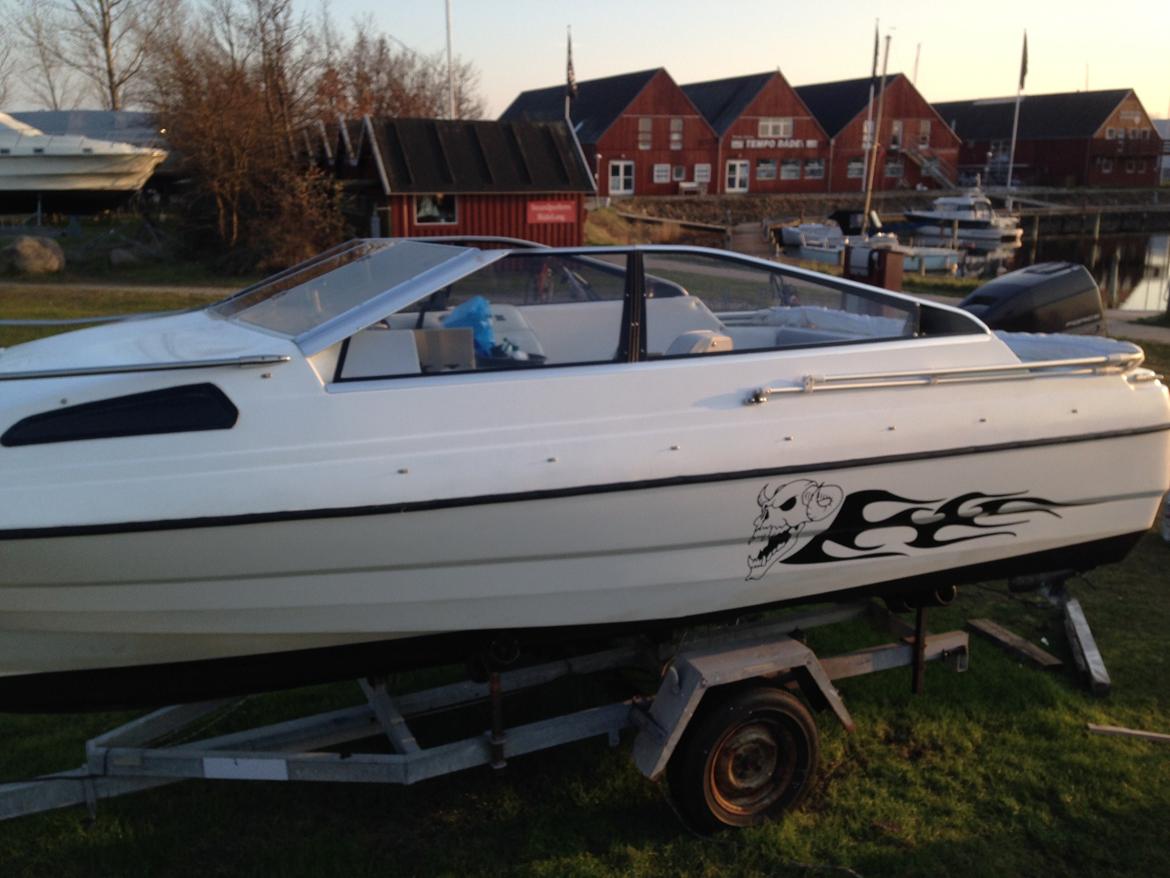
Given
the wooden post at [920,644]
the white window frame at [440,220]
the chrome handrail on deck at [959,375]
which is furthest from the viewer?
the white window frame at [440,220]

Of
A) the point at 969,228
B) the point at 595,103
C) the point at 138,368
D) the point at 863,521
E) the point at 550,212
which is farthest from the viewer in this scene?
the point at 595,103

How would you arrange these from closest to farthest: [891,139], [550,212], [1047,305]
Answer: [1047,305]
[550,212]
[891,139]

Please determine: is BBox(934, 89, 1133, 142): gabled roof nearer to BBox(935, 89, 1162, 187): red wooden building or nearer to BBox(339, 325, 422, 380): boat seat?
BBox(935, 89, 1162, 187): red wooden building

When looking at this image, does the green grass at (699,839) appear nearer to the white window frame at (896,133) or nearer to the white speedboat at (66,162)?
the white speedboat at (66,162)

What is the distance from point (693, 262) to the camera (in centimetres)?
384

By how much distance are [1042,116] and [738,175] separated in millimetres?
24951

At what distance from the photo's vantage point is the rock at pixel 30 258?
65.3ft

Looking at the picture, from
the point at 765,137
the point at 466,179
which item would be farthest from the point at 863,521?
the point at 765,137

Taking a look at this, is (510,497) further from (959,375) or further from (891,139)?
(891,139)

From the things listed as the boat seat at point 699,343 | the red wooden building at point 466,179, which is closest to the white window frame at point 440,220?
the red wooden building at point 466,179

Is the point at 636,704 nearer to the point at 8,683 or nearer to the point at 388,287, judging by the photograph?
the point at 388,287

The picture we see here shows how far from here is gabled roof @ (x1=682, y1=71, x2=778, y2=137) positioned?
4684cm

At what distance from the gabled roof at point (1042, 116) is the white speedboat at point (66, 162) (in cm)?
5090

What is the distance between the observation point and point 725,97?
49219 millimetres
